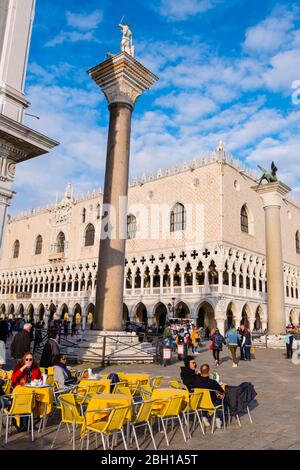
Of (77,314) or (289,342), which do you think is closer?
(289,342)

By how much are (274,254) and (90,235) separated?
23.5m

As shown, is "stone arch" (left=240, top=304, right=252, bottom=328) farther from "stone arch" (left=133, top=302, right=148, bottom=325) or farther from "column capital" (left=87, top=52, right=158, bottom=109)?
"column capital" (left=87, top=52, right=158, bottom=109)

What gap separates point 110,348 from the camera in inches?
458

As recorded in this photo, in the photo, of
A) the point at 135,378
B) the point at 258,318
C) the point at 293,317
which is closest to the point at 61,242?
the point at 258,318

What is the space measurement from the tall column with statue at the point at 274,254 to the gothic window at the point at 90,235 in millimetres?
21873

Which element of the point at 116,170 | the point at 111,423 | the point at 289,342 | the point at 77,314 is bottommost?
the point at 111,423

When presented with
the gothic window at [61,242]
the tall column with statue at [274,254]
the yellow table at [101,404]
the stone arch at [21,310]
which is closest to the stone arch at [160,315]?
the tall column with statue at [274,254]

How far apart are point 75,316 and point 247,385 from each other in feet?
122

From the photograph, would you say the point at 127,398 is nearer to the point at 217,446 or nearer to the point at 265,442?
the point at 217,446

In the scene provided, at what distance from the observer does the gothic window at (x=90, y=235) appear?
40.4 metres

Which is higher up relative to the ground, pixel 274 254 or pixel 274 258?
pixel 274 254

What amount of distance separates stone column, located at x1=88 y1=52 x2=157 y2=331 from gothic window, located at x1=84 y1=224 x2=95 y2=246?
1081 inches

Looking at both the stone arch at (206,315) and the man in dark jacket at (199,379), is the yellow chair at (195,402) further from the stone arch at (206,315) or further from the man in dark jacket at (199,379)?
the stone arch at (206,315)

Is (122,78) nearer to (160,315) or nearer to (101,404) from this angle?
(101,404)
